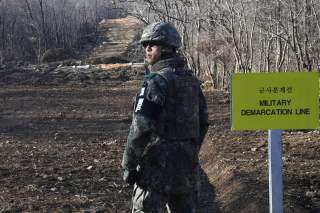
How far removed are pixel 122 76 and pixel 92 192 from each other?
2319 centimetres

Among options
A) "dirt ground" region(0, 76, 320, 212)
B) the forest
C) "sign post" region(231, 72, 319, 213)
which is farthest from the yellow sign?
the forest

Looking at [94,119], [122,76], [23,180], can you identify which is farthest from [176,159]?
[122,76]

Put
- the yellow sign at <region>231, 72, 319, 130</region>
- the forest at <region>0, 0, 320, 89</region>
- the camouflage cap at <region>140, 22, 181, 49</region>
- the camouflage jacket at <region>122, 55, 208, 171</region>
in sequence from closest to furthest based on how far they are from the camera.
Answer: the camouflage jacket at <region>122, 55, 208, 171</region> < the camouflage cap at <region>140, 22, 181, 49</region> < the yellow sign at <region>231, 72, 319, 130</region> < the forest at <region>0, 0, 320, 89</region>

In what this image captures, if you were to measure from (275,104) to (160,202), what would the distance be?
975 mm

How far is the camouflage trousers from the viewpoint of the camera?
12.4ft

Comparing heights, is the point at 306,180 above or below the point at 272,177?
below

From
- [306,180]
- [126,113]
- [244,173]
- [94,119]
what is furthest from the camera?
[126,113]

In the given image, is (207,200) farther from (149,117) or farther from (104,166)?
(149,117)

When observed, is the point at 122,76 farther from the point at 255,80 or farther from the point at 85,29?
the point at 85,29

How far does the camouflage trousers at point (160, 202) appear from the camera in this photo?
12.4 ft

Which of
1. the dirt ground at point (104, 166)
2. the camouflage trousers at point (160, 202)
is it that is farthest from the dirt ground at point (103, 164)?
the camouflage trousers at point (160, 202)

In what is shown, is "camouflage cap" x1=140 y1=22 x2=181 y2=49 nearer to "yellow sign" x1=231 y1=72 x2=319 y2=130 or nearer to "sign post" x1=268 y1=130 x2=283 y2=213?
"yellow sign" x1=231 y1=72 x2=319 y2=130

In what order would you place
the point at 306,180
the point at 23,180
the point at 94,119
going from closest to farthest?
the point at 306,180 → the point at 23,180 → the point at 94,119

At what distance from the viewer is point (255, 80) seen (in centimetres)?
395
